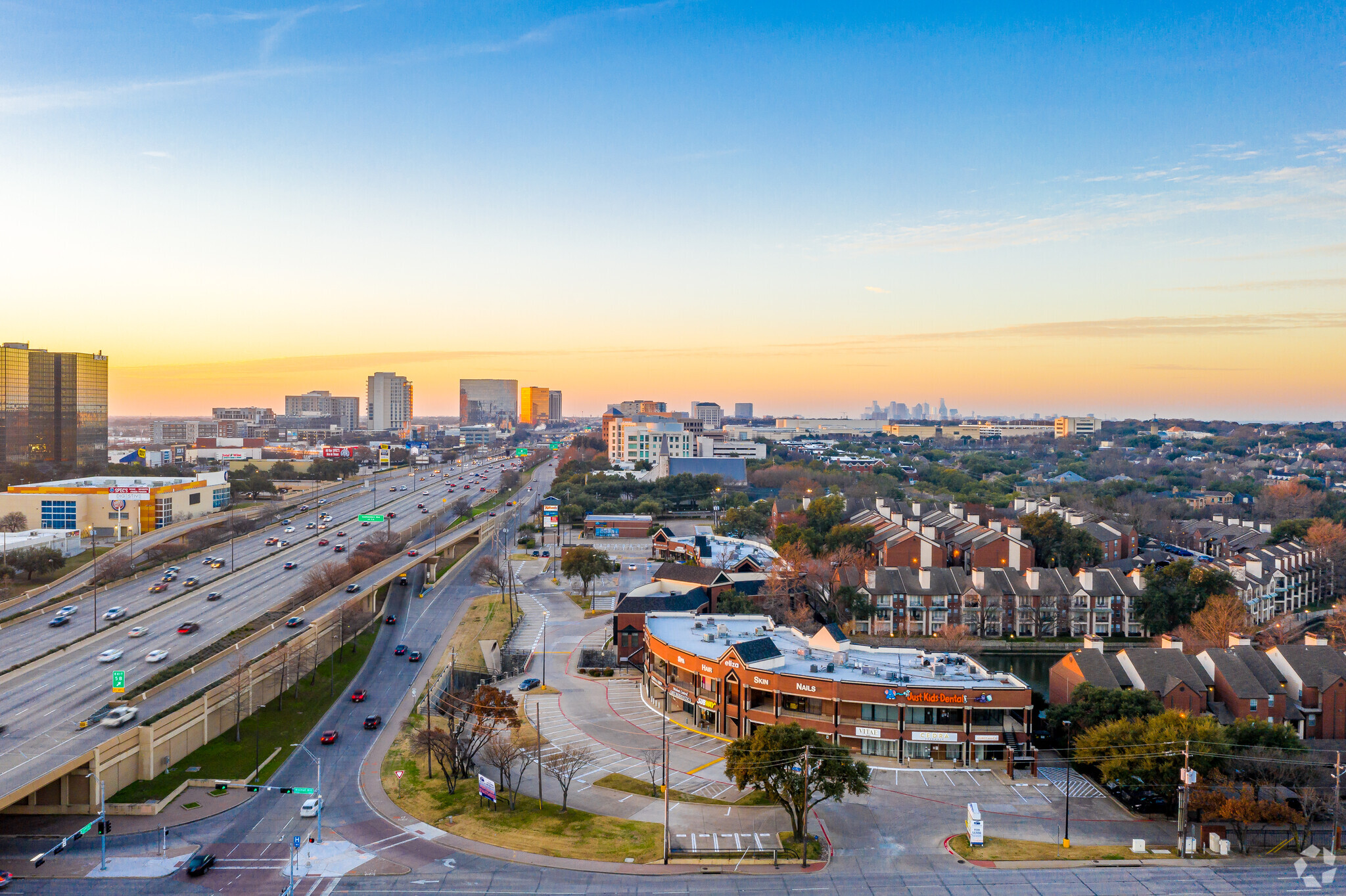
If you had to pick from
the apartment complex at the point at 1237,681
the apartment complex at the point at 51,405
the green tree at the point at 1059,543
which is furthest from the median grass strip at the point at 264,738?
the apartment complex at the point at 51,405

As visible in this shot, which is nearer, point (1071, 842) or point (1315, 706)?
point (1071, 842)

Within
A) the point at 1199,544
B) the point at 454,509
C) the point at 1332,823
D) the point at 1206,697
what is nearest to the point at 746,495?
the point at 454,509

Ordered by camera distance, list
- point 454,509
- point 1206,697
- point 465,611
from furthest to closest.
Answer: point 454,509 → point 465,611 → point 1206,697

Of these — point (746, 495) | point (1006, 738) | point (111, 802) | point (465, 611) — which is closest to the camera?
point (111, 802)

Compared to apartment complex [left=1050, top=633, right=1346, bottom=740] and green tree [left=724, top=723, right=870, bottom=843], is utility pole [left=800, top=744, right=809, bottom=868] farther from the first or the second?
apartment complex [left=1050, top=633, right=1346, bottom=740]

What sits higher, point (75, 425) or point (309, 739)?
Answer: point (75, 425)

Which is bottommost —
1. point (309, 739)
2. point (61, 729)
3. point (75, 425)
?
point (309, 739)

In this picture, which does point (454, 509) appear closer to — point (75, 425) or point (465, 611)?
point (465, 611)

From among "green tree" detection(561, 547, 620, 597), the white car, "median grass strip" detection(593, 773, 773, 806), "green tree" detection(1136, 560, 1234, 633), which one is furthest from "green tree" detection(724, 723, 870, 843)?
"green tree" detection(1136, 560, 1234, 633)
